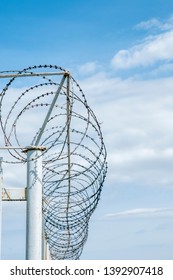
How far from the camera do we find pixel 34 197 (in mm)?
9078

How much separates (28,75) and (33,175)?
1.42 metres

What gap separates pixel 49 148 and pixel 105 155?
2.92 ft

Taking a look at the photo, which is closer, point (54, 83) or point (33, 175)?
point (54, 83)

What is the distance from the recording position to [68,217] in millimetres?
8789

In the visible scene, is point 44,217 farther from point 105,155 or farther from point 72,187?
point 105,155

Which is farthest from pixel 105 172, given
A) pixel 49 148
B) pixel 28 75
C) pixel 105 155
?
pixel 28 75

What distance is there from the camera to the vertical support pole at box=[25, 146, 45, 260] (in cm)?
906

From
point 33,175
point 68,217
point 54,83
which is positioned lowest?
point 68,217

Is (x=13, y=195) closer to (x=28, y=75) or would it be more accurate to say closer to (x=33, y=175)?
(x=33, y=175)

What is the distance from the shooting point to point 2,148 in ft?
29.1

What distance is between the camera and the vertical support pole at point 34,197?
9062 millimetres
